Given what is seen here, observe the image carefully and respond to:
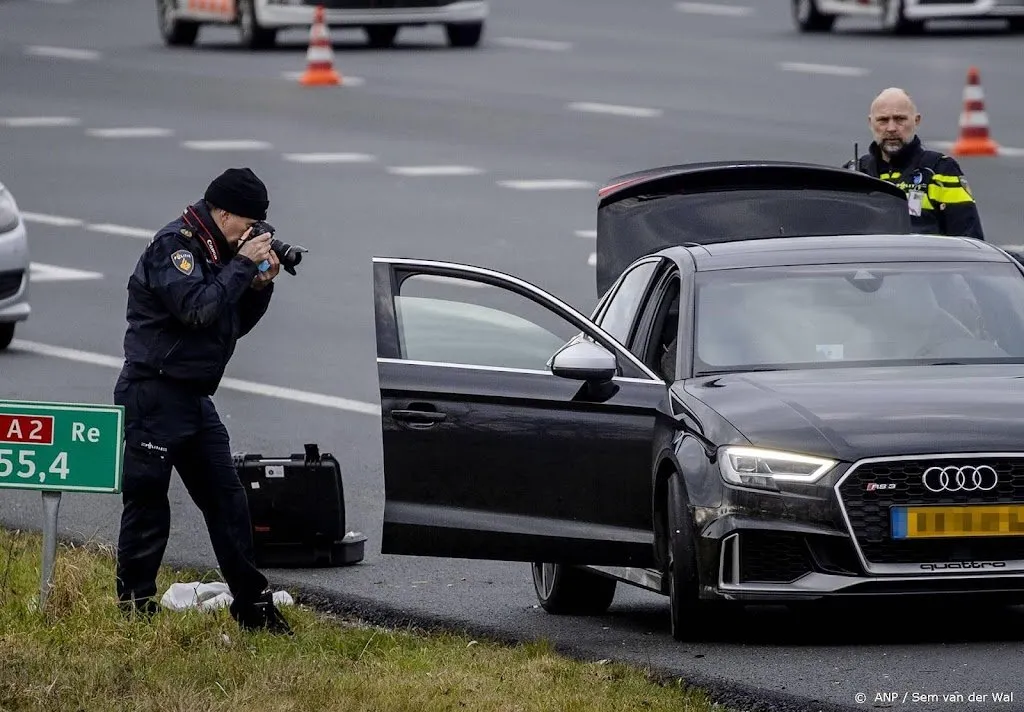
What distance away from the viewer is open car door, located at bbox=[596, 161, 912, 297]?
38.7 feet

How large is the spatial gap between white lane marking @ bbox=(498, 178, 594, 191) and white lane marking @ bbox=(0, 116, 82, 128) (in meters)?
6.29

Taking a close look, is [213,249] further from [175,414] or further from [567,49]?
[567,49]

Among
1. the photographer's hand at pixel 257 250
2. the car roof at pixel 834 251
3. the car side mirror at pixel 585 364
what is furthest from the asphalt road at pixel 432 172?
the photographer's hand at pixel 257 250

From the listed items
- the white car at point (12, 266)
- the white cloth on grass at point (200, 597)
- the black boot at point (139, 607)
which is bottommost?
the white car at point (12, 266)

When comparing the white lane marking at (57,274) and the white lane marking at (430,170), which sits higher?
the white lane marking at (57,274)

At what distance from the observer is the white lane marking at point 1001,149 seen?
24109mm

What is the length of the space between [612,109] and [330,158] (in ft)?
12.6

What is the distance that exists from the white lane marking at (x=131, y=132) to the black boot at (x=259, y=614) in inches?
711

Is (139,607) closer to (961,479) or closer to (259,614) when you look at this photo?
(259,614)

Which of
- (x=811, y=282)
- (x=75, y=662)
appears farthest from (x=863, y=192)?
(x=75, y=662)

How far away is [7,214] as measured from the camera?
16.4 meters

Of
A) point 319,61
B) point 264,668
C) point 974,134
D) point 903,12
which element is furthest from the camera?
point 903,12

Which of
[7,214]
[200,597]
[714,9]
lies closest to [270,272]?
[200,597]

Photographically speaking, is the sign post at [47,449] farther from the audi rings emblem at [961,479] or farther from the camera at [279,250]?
the audi rings emblem at [961,479]
